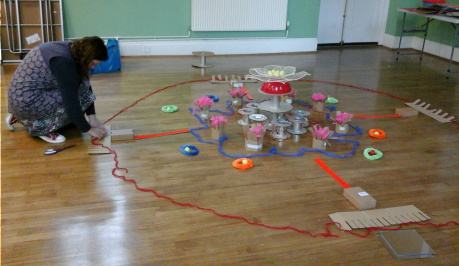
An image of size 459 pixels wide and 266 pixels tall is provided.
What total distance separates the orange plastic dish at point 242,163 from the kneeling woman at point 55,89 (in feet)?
3.35

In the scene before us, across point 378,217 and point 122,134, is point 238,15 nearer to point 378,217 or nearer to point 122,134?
point 122,134

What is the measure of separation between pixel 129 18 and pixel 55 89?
2.81 m

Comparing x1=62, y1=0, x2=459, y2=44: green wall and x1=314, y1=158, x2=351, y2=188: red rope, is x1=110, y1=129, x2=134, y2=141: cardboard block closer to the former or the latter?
x1=314, y1=158, x2=351, y2=188: red rope

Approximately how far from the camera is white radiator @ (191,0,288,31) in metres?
5.82

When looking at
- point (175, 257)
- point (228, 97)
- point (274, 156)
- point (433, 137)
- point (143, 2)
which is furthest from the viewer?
point (143, 2)

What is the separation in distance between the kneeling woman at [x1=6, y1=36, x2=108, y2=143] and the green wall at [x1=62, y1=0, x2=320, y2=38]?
243cm

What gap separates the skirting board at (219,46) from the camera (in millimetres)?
5758

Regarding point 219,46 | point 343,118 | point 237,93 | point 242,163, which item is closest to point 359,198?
point 242,163

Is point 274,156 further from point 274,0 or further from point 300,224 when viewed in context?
point 274,0

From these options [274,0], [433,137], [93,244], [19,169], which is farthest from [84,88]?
[274,0]

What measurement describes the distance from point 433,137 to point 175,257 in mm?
2461

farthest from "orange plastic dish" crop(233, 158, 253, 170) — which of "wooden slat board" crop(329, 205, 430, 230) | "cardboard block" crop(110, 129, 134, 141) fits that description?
"cardboard block" crop(110, 129, 134, 141)

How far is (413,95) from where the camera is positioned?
14.8 ft

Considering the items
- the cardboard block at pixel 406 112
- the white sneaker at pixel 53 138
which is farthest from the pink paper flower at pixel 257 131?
the cardboard block at pixel 406 112
